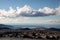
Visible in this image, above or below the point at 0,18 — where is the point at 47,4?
above

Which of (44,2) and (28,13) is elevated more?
(44,2)

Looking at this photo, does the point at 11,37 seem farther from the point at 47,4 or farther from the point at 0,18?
the point at 47,4

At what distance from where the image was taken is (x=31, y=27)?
526 centimetres

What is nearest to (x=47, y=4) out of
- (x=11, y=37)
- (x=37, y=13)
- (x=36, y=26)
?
(x=37, y=13)

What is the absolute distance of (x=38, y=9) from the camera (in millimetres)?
5277

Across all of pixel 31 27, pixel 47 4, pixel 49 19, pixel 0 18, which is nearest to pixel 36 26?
pixel 31 27

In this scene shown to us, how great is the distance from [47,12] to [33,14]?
1.61ft

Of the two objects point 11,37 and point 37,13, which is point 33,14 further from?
point 11,37

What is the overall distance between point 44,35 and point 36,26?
41cm

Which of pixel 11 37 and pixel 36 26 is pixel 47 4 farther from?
pixel 11 37

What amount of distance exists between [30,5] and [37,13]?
1.21ft

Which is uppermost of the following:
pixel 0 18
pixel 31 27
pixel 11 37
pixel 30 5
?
pixel 30 5

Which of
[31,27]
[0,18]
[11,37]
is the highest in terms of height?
[0,18]

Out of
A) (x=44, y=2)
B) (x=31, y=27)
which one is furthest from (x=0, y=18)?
(x=44, y=2)
